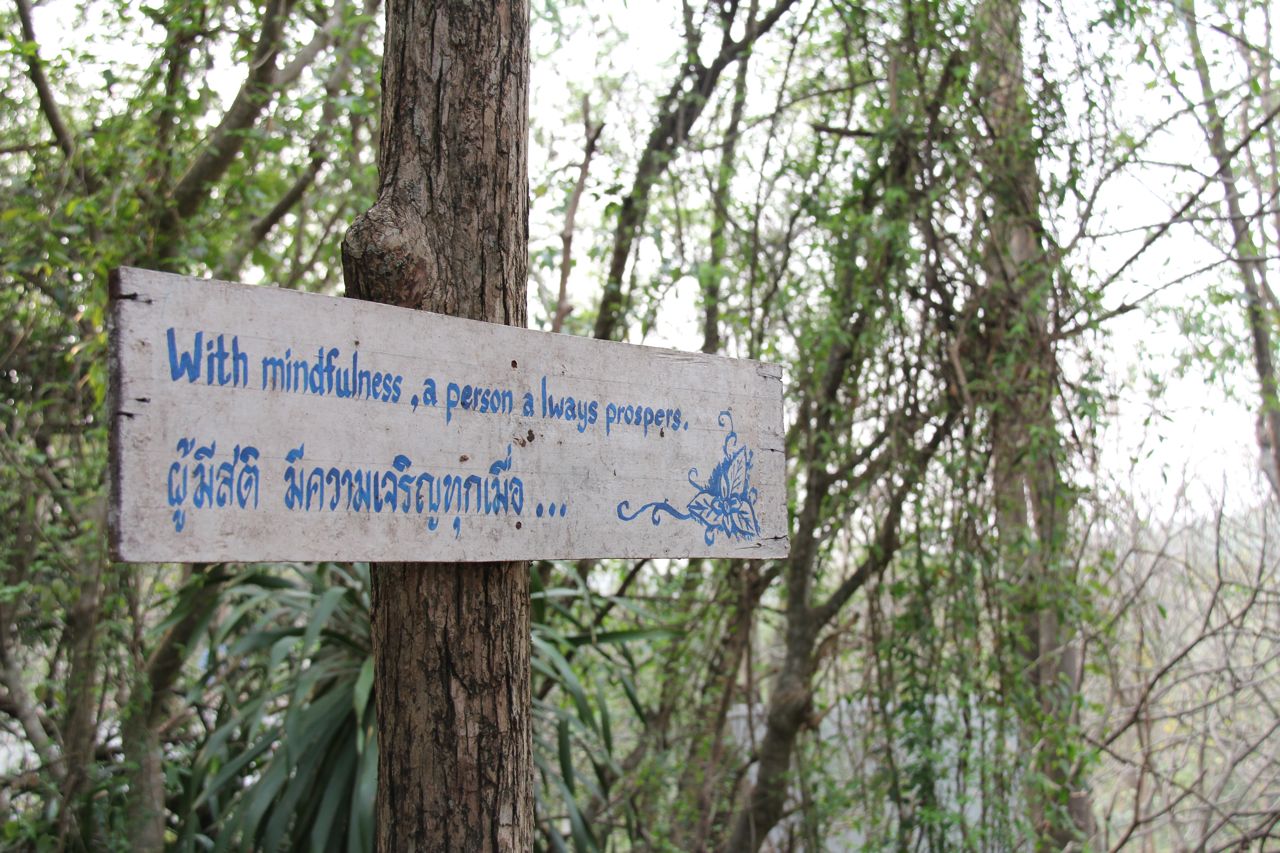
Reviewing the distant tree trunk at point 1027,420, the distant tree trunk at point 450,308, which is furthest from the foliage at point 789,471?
the distant tree trunk at point 450,308

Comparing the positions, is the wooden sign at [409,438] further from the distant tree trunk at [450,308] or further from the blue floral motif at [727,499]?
the distant tree trunk at [450,308]

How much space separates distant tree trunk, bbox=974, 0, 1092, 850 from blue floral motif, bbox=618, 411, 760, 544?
1564 millimetres

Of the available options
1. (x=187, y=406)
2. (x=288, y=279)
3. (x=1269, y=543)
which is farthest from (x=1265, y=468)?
(x=187, y=406)

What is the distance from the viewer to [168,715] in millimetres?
3623

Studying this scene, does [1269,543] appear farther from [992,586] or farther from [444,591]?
[444,591]

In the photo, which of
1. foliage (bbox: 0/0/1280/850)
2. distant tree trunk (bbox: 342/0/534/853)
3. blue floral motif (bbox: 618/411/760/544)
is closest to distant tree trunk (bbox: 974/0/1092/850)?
foliage (bbox: 0/0/1280/850)

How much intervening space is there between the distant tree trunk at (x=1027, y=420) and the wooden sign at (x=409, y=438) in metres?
1.63

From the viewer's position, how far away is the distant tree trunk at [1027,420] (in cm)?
275

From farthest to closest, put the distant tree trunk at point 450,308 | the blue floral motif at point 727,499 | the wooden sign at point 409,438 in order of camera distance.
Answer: the blue floral motif at point 727,499, the distant tree trunk at point 450,308, the wooden sign at point 409,438

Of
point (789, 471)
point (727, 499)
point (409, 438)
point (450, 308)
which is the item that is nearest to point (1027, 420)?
point (789, 471)

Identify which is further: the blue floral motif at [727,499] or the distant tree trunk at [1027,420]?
the distant tree trunk at [1027,420]

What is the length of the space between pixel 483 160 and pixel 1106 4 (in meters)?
2.31

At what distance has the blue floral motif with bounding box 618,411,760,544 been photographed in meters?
1.30

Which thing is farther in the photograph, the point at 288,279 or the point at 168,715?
the point at 288,279
